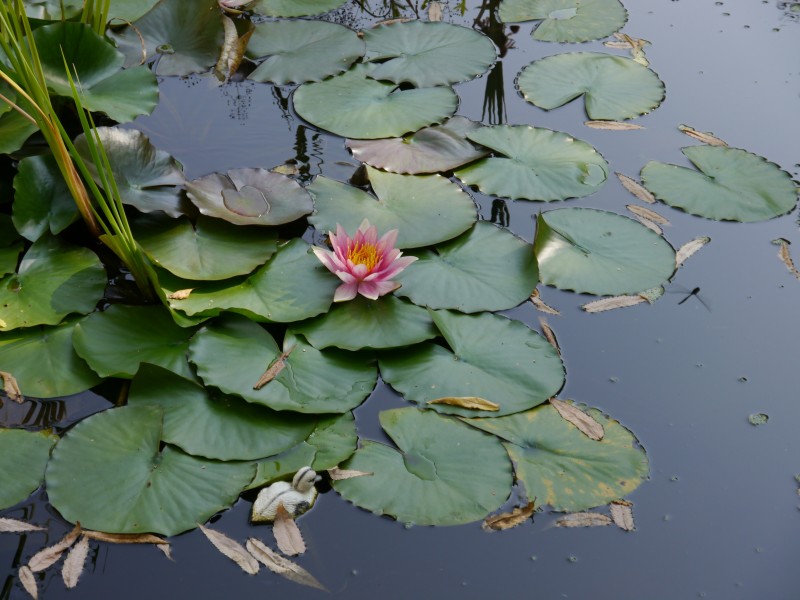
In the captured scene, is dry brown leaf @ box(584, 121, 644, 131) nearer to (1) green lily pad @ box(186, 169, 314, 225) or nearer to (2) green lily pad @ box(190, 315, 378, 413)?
(1) green lily pad @ box(186, 169, 314, 225)

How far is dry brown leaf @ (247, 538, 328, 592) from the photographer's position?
6.33ft

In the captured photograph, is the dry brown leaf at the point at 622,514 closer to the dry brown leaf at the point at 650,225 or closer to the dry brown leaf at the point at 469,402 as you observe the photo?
the dry brown leaf at the point at 469,402

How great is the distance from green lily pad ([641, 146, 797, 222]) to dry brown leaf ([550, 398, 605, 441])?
1130 millimetres

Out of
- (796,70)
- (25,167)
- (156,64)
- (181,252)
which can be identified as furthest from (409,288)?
(796,70)

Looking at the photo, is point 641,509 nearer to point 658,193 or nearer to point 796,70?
point 658,193

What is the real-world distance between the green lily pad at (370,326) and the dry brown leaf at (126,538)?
27.6 inches

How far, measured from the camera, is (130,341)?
93.0 inches

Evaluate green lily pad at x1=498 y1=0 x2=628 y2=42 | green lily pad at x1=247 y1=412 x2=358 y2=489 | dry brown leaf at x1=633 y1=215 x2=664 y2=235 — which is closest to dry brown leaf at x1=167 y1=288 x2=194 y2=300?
green lily pad at x1=247 y1=412 x2=358 y2=489

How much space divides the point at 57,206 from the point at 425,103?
1512 mm

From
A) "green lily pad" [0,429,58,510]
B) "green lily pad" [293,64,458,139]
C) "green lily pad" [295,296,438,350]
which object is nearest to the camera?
"green lily pad" [0,429,58,510]

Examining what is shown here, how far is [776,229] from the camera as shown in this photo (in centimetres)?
299

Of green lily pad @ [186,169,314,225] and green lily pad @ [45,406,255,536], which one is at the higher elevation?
green lily pad @ [186,169,314,225]

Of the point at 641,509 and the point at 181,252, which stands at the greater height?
the point at 181,252

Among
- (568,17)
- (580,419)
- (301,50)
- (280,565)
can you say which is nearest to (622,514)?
(580,419)
